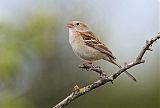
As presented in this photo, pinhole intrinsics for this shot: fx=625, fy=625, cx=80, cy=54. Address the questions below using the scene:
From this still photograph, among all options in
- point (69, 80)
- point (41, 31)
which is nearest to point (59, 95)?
point (69, 80)

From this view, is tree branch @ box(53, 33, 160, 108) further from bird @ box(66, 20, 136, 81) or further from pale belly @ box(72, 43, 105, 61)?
pale belly @ box(72, 43, 105, 61)

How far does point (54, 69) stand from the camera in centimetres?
464

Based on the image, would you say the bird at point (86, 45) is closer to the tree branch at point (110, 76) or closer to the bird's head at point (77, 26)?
the bird's head at point (77, 26)

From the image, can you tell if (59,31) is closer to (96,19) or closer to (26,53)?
(26,53)

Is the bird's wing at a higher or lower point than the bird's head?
lower

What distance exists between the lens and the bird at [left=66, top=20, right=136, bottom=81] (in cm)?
238

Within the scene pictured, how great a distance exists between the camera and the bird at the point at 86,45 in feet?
7.80

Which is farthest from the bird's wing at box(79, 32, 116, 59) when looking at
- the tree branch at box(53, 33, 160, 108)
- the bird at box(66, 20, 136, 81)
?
the tree branch at box(53, 33, 160, 108)

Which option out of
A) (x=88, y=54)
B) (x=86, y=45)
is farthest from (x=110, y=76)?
(x=86, y=45)

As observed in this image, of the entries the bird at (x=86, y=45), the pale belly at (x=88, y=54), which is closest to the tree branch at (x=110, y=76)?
the bird at (x=86, y=45)

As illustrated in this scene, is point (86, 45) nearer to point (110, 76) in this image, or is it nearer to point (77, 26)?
point (77, 26)

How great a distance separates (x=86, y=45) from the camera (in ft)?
8.89

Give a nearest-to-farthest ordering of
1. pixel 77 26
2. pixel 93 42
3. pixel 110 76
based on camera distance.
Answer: pixel 110 76, pixel 77 26, pixel 93 42

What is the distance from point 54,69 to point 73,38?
211cm
